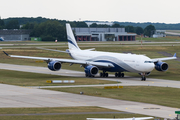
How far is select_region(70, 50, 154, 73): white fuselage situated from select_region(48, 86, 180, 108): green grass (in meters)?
8.04

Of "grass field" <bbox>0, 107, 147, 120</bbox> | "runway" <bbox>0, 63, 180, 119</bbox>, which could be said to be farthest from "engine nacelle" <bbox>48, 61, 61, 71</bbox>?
"grass field" <bbox>0, 107, 147, 120</bbox>

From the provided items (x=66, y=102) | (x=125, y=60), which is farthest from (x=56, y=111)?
(x=125, y=60)

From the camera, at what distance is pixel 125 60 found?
200ft

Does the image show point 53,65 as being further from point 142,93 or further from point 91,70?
point 142,93

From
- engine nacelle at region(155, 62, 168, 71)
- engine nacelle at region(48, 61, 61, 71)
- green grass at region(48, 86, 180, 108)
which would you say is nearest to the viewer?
green grass at region(48, 86, 180, 108)

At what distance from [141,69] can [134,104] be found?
21.2 meters

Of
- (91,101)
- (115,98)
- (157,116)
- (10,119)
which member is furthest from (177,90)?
(10,119)

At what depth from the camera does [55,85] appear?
53.1m

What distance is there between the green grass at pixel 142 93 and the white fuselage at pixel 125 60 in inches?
316

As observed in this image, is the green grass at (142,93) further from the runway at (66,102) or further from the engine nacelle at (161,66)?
the engine nacelle at (161,66)

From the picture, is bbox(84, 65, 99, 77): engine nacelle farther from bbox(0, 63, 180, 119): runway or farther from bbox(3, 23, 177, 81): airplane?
bbox(0, 63, 180, 119): runway

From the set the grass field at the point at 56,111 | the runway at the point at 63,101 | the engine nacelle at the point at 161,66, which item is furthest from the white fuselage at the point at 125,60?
the grass field at the point at 56,111

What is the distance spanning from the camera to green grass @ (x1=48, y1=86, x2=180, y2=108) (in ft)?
132

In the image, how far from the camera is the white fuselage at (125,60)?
5806cm
